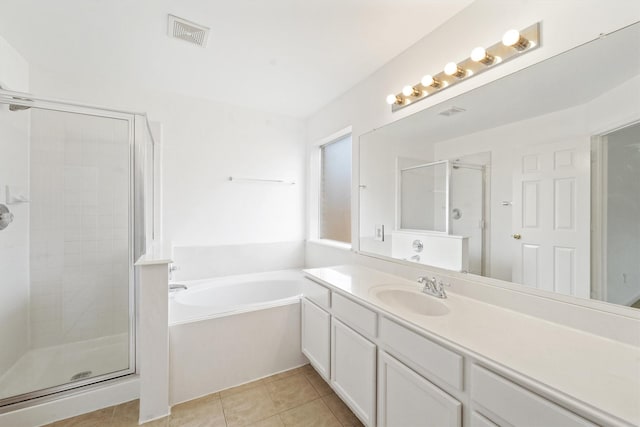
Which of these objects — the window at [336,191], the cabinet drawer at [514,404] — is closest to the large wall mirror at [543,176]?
the cabinet drawer at [514,404]

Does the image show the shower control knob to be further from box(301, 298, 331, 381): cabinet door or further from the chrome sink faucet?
the chrome sink faucet

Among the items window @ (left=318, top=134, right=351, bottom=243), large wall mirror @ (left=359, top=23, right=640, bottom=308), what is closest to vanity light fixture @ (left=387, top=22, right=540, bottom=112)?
large wall mirror @ (left=359, top=23, right=640, bottom=308)

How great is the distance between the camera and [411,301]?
60.8 inches

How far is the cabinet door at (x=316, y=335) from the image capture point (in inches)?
67.3

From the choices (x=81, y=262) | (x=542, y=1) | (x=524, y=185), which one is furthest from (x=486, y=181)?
(x=81, y=262)

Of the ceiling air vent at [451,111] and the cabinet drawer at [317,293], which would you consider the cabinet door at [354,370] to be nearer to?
the cabinet drawer at [317,293]

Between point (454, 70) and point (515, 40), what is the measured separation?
296mm

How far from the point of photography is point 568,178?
1.08m

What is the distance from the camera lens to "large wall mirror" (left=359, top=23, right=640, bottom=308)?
956mm

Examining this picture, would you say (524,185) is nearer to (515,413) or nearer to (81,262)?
(515,413)

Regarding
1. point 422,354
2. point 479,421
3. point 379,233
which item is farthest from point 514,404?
point 379,233

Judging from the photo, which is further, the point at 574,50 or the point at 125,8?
the point at 125,8

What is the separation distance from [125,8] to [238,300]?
2.37 metres

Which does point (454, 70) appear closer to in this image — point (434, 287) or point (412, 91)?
point (412, 91)
